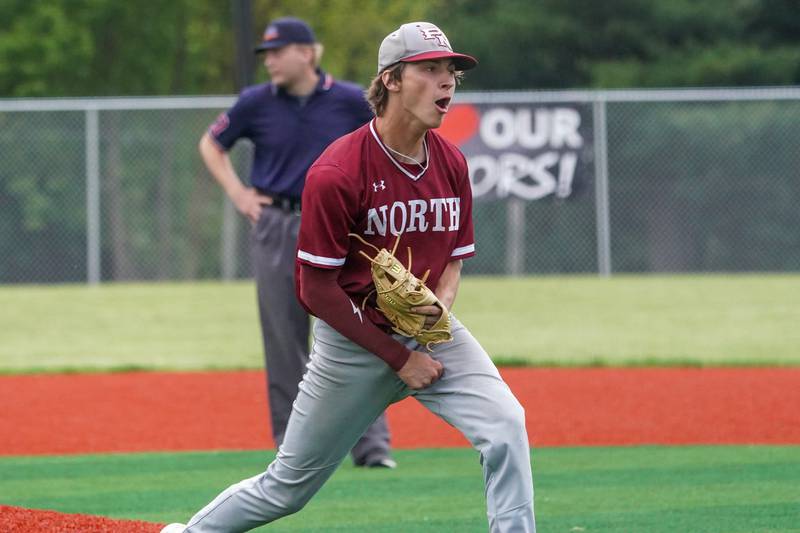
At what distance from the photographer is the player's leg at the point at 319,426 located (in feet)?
14.3

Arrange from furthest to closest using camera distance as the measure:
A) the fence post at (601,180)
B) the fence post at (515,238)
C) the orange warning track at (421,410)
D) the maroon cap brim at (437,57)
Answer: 1. the fence post at (515,238)
2. the fence post at (601,180)
3. the orange warning track at (421,410)
4. the maroon cap brim at (437,57)

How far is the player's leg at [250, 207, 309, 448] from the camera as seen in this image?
23.2 ft

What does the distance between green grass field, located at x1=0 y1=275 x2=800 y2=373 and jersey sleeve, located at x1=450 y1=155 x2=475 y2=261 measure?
7.19 m

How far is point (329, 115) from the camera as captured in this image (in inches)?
279

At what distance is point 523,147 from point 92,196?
5.79 m

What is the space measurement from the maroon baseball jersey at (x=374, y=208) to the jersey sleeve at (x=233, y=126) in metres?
2.92

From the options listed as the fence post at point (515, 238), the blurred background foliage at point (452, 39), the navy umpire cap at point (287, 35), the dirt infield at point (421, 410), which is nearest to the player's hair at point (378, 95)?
the navy umpire cap at point (287, 35)

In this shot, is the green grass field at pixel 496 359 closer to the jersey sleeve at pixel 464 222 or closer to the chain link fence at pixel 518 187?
the chain link fence at pixel 518 187

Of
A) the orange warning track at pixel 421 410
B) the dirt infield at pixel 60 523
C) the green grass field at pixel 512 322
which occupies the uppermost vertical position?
the dirt infield at pixel 60 523

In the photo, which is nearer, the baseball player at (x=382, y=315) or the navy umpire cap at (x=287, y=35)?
the baseball player at (x=382, y=315)

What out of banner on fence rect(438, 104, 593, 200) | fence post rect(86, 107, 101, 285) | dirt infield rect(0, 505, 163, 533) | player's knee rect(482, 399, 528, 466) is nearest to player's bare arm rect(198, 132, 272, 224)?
dirt infield rect(0, 505, 163, 533)

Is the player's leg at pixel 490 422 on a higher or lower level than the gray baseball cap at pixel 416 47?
lower

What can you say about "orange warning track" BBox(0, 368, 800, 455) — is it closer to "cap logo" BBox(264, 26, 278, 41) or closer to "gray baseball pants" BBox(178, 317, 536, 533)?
"cap logo" BBox(264, 26, 278, 41)

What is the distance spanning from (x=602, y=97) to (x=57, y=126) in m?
7.41
